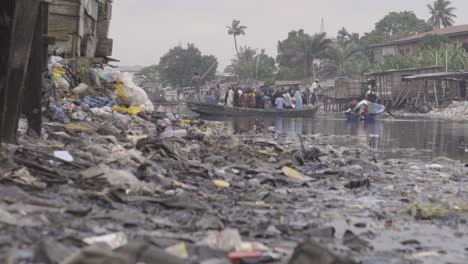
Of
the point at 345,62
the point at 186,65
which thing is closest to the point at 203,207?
the point at 345,62

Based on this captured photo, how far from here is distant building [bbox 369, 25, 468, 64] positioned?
49344mm

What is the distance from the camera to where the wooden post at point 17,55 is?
4.59 meters

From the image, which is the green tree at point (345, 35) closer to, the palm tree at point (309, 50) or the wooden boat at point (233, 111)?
the palm tree at point (309, 50)

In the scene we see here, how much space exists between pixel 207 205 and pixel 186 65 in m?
57.7

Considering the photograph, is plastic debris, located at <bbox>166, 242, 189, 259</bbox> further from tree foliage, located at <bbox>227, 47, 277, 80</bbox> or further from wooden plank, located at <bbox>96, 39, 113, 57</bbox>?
tree foliage, located at <bbox>227, 47, 277, 80</bbox>

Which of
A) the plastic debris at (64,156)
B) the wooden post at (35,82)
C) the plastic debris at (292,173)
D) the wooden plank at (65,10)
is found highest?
the wooden plank at (65,10)

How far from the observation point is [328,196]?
590 cm

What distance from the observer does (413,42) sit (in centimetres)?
5250

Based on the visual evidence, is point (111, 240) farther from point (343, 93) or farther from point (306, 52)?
point (306, 52)

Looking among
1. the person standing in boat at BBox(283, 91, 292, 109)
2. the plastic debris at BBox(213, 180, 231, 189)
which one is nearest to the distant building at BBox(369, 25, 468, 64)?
the person standing in boat at BBox(283, 91, 292, 109)

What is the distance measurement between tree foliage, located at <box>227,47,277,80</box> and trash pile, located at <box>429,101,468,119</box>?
24.2m

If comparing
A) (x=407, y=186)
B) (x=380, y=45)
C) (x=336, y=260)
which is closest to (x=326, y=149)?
(x=407, y=186)

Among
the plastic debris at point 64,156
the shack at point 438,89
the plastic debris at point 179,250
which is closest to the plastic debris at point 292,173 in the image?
the plastic debris at point 64,156

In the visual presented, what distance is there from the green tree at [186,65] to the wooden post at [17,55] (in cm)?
5604
